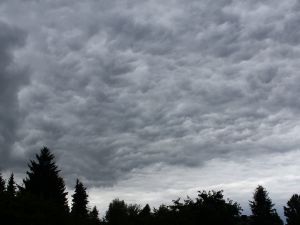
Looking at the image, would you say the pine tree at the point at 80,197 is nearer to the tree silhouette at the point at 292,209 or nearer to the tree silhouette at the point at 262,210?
the tree silhouette at the point at 262,210

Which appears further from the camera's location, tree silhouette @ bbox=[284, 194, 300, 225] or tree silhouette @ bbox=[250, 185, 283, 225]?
tree silhouette @ bbox=[284, 194, 300, 225]

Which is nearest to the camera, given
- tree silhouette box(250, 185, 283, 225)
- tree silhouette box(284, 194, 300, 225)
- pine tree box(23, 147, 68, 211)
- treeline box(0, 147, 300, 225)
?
treeline box(0, 147, 300, 225)

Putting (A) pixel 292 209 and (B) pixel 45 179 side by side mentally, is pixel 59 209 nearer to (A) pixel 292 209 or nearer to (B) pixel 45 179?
(B) pixel 45 179

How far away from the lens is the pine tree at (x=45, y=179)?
54.9 meters

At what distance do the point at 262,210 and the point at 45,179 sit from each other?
43.2 m

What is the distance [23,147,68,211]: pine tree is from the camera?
54891 mm

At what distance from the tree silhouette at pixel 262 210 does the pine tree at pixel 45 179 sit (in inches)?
1484

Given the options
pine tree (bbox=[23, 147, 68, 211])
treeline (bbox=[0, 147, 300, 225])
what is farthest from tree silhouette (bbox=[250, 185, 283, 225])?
pine tree (bbox=[23, 147, 68, 211])

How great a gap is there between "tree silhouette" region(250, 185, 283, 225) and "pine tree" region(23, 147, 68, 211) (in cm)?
3770

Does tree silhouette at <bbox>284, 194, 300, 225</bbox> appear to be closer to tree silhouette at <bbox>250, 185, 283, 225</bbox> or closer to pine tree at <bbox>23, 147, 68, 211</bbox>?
tree silhouette at <bbox>250, 185, 283, 225</bbox>

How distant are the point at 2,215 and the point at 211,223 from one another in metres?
28.1

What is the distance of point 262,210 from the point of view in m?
78.4

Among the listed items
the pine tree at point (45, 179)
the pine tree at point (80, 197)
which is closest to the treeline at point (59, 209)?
the pine tree at point (45, 179)

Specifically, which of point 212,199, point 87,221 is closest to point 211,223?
point 212,199
